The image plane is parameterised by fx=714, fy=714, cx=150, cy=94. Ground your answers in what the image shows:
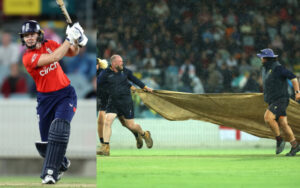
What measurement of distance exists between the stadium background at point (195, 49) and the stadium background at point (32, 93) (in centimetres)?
54

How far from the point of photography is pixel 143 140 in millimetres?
12727

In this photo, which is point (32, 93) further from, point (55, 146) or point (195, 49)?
point (55, 146)

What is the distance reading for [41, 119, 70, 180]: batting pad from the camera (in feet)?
21.9

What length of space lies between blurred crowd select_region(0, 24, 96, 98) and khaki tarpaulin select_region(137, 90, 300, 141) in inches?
46.5

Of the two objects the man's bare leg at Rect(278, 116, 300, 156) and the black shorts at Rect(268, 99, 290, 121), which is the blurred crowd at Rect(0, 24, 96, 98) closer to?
the black shorts at Rect(268, 99, 290, 121)

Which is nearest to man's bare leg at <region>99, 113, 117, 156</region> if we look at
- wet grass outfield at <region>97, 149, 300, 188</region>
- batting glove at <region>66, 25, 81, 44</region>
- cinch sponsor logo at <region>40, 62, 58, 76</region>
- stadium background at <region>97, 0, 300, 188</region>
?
wet grass outfield at <region>97, 149, 300, 188</region>

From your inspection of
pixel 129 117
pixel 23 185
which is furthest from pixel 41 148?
pixel 129 117

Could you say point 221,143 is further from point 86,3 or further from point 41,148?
point 41,148

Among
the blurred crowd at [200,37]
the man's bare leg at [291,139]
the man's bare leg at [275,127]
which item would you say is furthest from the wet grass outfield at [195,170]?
the blurred crowd at [200,37]

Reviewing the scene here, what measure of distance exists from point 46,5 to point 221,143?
501 cm

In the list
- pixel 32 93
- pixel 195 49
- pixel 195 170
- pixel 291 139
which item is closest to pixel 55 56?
pixel 195 170

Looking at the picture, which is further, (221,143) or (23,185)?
(221,143)

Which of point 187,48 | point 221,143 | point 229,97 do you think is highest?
point 187,48

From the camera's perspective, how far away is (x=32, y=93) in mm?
12961
